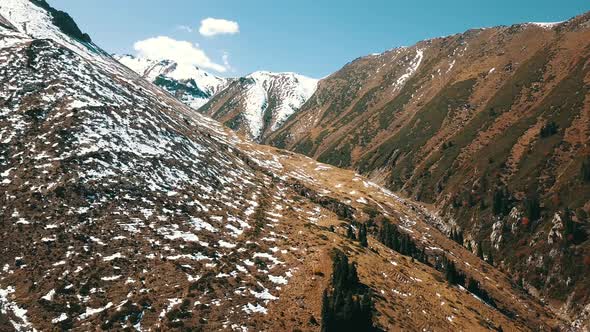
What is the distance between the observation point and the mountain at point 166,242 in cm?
4847

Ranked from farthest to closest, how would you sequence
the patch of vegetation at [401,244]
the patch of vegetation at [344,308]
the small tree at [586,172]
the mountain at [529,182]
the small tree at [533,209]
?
the small tree at [533,209], the small tree at [586,172], the mountain at [529,182], the patch of vegetation at [401,244], the patch of vegetation at [344,308]

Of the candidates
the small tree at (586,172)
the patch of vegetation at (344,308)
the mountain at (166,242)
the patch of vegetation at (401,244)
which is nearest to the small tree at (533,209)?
the small tree at (586,172)

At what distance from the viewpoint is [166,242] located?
60.4 m

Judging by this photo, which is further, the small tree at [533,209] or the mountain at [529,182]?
the small tree at [533,209]

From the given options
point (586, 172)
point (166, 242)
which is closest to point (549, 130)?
point (586, 172)

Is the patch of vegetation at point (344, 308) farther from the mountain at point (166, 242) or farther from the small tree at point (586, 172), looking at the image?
the small tree at point (586, 172)

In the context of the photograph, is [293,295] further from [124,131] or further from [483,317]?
[124,131]

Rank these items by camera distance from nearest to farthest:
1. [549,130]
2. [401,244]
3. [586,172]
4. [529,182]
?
[401,244]
[586,172]
[529,182]
[549,130]

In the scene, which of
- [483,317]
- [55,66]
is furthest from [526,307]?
[55,66]

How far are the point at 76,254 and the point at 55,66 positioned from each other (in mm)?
59504

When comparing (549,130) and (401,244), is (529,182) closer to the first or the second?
(549,130)

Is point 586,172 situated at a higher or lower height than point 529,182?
higher

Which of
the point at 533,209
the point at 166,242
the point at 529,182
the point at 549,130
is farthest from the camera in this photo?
the point at 549,130

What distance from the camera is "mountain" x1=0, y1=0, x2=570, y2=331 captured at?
1908 inches
